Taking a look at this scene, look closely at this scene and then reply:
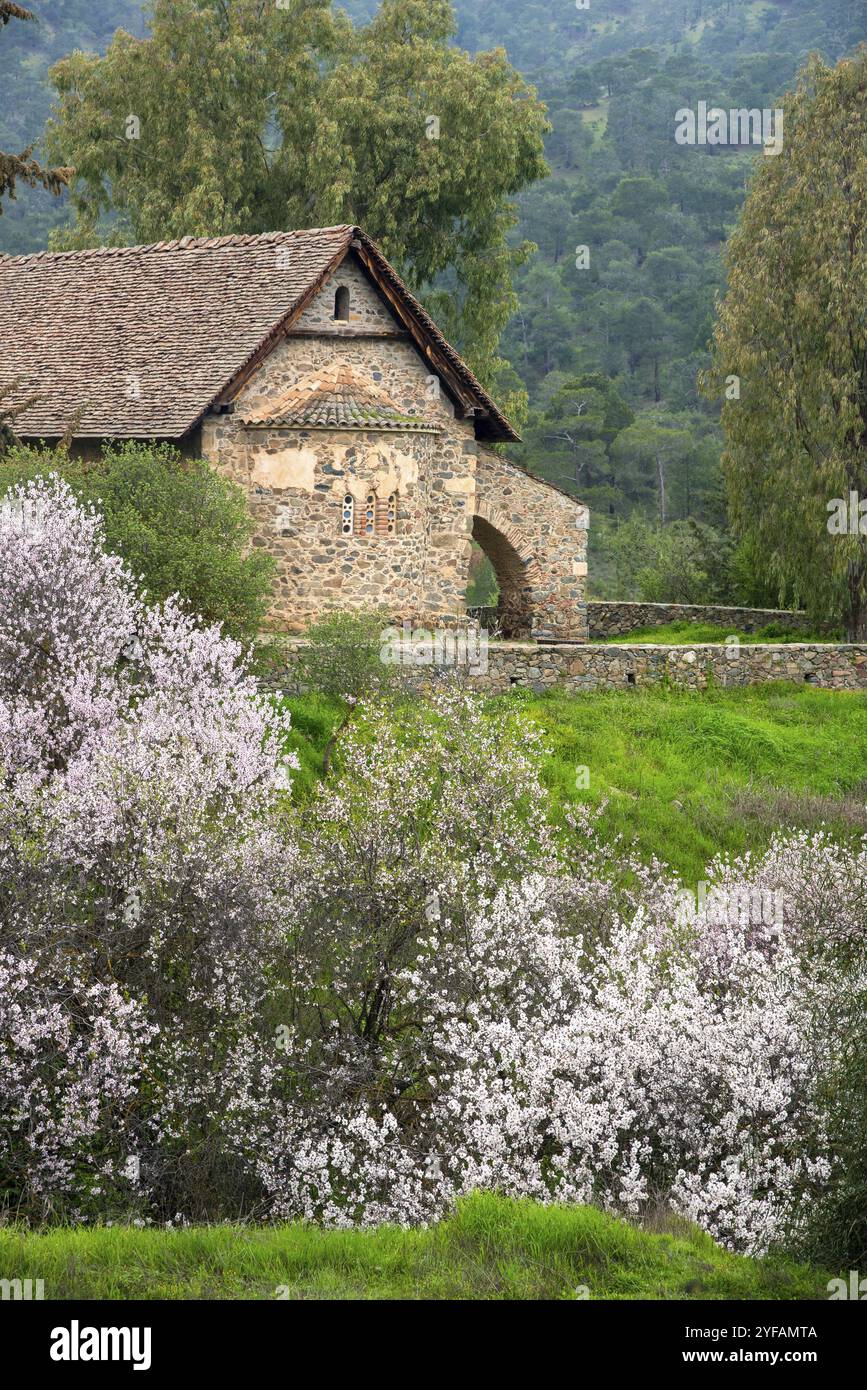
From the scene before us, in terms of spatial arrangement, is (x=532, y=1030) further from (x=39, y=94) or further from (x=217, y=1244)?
(x=39, y=94)

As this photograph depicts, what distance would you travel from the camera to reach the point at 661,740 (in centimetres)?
2641

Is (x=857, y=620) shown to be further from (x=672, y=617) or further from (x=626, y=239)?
(x=626, y=239)

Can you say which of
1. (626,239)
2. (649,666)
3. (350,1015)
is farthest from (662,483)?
(350,1015)

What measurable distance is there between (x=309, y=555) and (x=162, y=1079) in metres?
13.7

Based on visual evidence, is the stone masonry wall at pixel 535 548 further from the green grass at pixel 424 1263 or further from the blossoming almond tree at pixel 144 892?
the green grass at pixel 424 1263

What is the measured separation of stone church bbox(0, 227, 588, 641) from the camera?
26922mm

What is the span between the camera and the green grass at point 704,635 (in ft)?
110

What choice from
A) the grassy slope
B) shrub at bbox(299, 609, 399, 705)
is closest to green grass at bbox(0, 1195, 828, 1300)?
the grassy slope

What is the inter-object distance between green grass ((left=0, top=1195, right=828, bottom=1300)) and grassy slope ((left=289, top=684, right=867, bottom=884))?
10.6m

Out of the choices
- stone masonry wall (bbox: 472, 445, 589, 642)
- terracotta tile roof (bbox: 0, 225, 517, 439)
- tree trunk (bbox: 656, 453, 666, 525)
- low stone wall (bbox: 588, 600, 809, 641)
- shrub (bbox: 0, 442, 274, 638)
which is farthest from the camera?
tree trunk (bbox: 656, 453, 666, 525)

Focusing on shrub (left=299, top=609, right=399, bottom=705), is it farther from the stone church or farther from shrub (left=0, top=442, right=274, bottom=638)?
the stone church

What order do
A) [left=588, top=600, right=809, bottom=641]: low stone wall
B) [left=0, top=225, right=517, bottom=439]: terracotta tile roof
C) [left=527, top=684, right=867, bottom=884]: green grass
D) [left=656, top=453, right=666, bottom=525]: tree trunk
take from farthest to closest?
[left=656, top=453, right=666, bottom=525]: tree trunk → [left=588, top=600, right=809, bottom=641]: low stone wall → [left=0, top=225, right=517, bottom=439]: terracotta tile roof → [left=527, top=684, right=867, bottom=884]: green grass

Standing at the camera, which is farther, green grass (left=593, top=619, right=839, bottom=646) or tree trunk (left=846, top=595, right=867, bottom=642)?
Answer: green grass (left=593, top=619, right=839, bottom=646)

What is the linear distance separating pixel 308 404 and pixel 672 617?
38.2 feet
